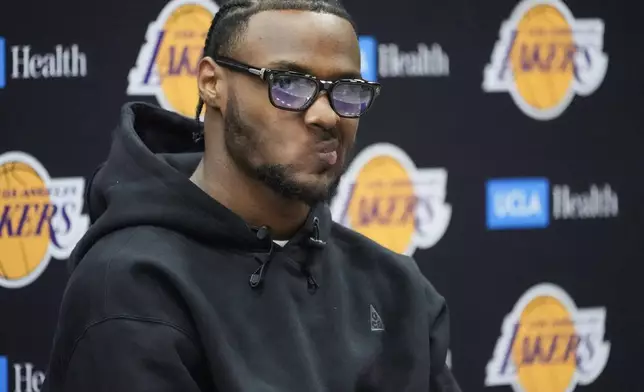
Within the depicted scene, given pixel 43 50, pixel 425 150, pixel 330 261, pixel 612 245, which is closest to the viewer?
pixel 330 261

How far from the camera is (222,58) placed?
1211 millimetres

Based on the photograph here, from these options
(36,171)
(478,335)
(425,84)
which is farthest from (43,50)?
(478,335)

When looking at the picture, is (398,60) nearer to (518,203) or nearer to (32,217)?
(518,203)

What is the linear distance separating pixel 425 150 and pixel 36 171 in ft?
2.68

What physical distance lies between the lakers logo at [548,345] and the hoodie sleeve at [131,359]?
4.35 feet

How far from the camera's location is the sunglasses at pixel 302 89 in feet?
3.76

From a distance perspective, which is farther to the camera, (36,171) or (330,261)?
(36,171)

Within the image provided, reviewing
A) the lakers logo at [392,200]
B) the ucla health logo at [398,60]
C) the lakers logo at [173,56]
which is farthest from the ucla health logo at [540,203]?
the lakers logo at [173,56]

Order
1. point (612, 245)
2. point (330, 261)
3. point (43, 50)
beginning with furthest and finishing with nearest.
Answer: point (612, 245) → point (43, 50) → point (330, 261)

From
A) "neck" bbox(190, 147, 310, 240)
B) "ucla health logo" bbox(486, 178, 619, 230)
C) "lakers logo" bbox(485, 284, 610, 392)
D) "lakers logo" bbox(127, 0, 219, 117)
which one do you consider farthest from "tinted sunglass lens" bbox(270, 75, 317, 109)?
"lakers logo" bbox(485, 284, 610, 392)

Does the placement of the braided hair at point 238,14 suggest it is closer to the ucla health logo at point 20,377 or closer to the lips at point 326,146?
the lips at point 326,146

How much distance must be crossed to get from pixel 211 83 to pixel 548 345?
1.34 meters

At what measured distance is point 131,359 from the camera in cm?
103

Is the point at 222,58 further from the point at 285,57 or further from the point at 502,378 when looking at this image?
the point at 502,378
